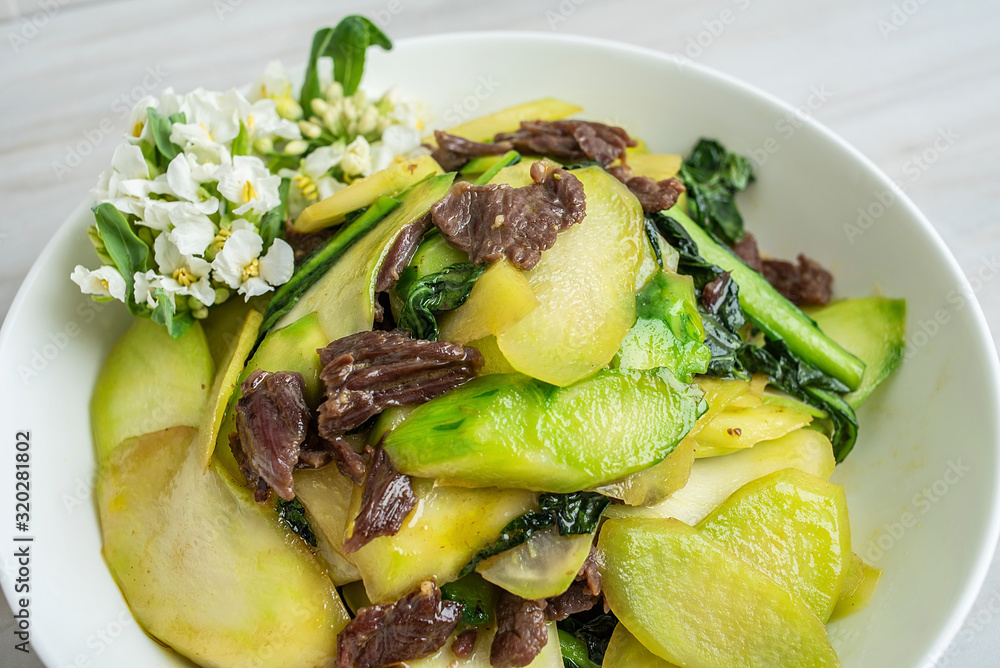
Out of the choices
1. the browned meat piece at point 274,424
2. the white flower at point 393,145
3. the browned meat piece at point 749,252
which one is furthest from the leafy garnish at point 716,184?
the browned meat piece at point 274,424

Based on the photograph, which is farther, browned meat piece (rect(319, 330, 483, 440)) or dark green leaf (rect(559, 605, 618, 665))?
dark green leaf (rect(559, 605, 618, 665))

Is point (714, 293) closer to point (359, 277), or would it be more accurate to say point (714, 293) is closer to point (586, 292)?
point (586, 292)

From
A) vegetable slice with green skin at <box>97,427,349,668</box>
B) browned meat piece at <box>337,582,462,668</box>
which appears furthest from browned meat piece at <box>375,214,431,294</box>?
browned meat piece at <box>337,582,462,668</box>

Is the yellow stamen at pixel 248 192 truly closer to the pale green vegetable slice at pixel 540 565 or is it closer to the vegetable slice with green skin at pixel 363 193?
the vegetable slice with green skin at pixel 363 193

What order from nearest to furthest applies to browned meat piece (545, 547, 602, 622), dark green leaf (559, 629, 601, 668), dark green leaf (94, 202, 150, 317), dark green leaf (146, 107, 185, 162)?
1. browned meat piece (545, 547, 602, 622)
2. dark green leaf (559, 629, 601, 668)
3. dark green leaf (94, 202, 150, 317)
4. dark green leaf (146, 107, 185, 162)

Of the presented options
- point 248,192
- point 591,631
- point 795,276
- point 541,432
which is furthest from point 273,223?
point 795,276

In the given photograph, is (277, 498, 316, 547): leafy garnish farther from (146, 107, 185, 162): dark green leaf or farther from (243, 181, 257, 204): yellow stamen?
(146, 107, 185, 162): dark green leaf
